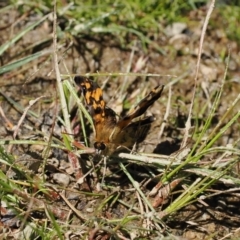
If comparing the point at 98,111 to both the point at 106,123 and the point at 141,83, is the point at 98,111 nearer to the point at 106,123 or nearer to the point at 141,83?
the point at 106,123

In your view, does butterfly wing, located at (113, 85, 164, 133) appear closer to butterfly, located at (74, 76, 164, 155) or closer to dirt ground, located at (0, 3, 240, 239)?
butterfly, located at (74, 76, 164, 155)

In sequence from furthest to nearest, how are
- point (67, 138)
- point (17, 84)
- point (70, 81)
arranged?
point (17, 84)
point (70, 81)
point (67, 138)

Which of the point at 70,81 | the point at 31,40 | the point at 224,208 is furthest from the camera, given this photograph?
the point at 31,40

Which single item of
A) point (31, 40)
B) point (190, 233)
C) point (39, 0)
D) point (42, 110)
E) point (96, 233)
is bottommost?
point (190, 233)

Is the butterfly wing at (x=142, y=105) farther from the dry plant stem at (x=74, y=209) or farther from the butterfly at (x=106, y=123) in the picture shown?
the dry plant stem at (x=74, y=209)

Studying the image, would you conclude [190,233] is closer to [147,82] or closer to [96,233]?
[96,233]

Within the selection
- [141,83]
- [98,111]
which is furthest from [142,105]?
[141,83]

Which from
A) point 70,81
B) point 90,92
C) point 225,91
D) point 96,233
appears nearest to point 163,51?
point 225,91
